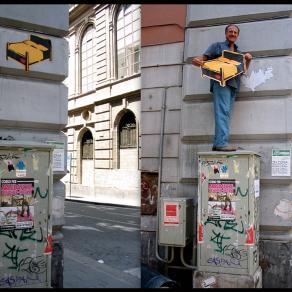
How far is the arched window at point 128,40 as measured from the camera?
67.3ft

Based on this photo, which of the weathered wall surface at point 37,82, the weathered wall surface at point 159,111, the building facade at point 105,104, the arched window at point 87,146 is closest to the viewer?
the weathered wall surface at point 37,82

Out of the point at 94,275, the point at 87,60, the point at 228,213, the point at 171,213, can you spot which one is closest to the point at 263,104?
the point at 228,213

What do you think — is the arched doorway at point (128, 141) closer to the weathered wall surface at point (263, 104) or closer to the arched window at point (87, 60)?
the arched window at point (87, 60)

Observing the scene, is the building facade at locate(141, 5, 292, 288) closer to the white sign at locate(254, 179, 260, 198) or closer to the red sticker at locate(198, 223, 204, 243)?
the white sign at locate(254, 179, 260, 198)

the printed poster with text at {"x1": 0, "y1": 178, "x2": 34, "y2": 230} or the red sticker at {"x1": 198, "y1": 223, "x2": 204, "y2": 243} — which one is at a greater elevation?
the printed poster with text at {"x1": 0, "y1": 178, "x2": 34, "y2": 230}

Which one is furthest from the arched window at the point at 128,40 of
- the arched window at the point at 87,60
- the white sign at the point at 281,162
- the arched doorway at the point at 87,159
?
the white sign at the point at 281,162

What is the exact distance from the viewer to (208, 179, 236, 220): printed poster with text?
5.25 metres

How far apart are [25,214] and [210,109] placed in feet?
9.78

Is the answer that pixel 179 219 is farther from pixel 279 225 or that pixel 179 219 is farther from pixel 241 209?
pixel 279 225

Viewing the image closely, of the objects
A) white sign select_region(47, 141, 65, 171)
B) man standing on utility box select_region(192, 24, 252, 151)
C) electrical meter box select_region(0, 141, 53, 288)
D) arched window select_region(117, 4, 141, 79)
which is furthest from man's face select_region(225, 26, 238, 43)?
arched window select_region(117, 4, 141, 79)

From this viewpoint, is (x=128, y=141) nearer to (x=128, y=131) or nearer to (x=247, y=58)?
(x=128, y=131)

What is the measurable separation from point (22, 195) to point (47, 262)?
2.85ft

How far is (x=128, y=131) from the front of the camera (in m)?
22.0

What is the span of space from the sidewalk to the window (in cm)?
1407
